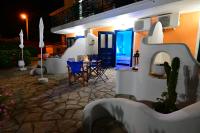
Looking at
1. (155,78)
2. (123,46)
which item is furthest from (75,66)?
(123,46)

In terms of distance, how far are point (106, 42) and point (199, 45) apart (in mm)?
6217

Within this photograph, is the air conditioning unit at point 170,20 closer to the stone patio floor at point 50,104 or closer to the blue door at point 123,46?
the stone patio floor at point 50,104

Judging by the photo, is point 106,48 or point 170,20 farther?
point 106,48

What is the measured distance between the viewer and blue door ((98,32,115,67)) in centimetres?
1203

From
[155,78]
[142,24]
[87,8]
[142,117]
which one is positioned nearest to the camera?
[142,117]

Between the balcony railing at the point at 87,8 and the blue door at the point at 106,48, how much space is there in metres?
1.74

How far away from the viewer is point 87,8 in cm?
1277

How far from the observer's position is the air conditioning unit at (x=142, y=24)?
8750 mm

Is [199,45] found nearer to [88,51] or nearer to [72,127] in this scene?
[72,127]

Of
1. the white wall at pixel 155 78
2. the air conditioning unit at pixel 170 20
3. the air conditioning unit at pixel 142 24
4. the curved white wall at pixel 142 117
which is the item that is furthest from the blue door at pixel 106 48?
the curved white wall at pixel 142 117

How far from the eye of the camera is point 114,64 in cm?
1248

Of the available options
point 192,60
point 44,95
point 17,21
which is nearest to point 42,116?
point 44,95

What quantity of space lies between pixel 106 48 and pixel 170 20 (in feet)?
17.7

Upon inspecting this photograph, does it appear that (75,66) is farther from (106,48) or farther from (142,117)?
(106,48)
